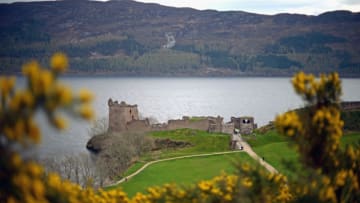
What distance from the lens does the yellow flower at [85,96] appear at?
7.96 meters

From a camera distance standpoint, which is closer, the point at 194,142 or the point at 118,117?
the point at 194,142

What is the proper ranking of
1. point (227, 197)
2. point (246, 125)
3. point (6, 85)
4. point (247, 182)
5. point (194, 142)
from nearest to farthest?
point (6, 85) < point (227, 197) < point (247, 182) < point (194, 142) < point (246, 125)

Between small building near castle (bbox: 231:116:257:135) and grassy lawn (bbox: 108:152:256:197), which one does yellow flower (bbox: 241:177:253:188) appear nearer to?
grassy lawn (bbox: 108:152:256:197)

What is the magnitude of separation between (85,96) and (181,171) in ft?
120

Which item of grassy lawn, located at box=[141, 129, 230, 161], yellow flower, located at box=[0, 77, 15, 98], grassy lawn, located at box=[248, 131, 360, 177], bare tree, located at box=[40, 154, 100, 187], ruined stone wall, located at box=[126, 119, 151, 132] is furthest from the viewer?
ruined stone wall, located at box=[126, 119, 151, 132]

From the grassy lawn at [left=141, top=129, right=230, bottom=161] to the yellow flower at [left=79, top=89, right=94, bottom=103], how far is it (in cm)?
4772

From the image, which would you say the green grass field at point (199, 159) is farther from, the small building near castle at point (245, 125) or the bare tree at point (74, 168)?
→ the bare tree at point (74, 168)


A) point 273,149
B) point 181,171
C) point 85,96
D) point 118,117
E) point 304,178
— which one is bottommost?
point 118,117

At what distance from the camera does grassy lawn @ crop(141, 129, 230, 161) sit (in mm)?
58400

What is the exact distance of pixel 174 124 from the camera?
2793 inches

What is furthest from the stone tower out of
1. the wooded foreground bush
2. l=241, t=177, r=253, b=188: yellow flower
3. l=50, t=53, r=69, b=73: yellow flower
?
l=50, t=53, r=69, b=73: yellow flower

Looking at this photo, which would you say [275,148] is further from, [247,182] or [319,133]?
[319,133]

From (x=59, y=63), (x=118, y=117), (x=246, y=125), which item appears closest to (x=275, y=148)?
(x=246, y=125)

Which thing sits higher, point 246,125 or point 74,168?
point 246,125
